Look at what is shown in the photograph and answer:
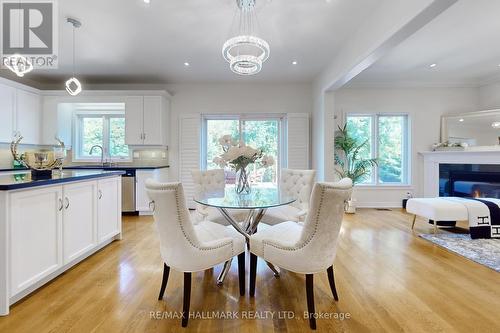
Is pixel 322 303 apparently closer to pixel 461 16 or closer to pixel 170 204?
pixel 170 204

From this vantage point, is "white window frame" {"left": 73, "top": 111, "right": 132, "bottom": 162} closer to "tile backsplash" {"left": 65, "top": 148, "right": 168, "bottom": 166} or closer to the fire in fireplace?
"tile backsplash" {"left": 65, "top": 148, "right": 168, "bottom": 166}

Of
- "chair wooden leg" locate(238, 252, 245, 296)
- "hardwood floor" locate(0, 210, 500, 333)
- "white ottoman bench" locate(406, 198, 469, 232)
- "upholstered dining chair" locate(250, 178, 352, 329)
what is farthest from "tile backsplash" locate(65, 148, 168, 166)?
"white ottoman bench" locate(406, 198, 469, 232)

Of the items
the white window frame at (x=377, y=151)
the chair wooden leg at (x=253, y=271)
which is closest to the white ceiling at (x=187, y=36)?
the white window frame at (x=377, y=151)

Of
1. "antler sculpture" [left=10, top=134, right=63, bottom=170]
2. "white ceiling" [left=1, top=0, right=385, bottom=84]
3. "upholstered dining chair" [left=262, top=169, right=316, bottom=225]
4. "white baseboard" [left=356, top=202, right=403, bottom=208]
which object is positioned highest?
"white ceiling" [left=1, top=0, right=385, bottom=84]

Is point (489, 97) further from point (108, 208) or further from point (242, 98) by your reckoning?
point (108, 208)

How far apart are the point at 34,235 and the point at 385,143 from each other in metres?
6.04

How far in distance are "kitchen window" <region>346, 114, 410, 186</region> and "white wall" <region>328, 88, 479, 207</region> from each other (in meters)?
0.15

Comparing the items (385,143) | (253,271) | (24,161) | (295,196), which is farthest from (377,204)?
(24,161)

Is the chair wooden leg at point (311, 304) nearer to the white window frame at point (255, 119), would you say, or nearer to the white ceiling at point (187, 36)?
the white ceiling at point (187, 36)

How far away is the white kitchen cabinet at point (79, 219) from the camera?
225 centimetres

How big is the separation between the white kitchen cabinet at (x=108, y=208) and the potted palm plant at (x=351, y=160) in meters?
4.10

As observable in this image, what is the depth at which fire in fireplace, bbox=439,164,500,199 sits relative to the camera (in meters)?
4.48

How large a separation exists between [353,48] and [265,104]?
2416 millimetres

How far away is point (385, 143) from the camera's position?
18.0ft
